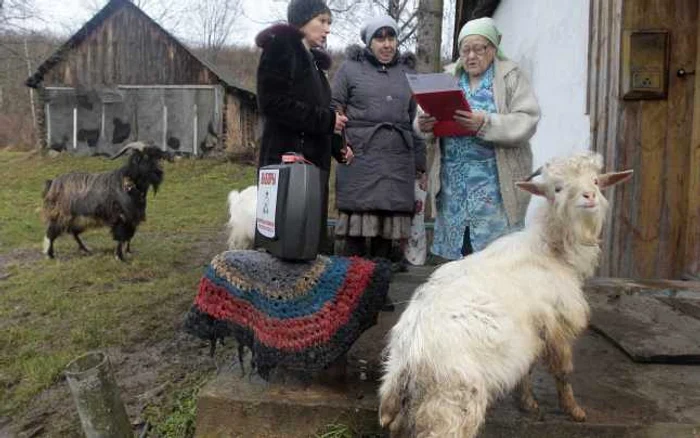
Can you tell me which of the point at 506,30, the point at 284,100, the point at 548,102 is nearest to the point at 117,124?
the point at 506,30

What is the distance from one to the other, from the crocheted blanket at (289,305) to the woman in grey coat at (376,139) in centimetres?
92

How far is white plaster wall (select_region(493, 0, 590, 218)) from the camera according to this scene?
17.6 ft

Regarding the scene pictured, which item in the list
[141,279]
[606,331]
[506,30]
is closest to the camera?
[606,331]

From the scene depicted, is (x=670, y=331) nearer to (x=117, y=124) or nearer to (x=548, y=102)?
(x=548, y=102)

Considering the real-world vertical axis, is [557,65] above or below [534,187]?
above

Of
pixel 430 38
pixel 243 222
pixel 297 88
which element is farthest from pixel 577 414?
pixel 430 38

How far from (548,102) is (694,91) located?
243 centimetres

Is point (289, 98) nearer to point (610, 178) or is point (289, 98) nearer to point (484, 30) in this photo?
point (484, 30)

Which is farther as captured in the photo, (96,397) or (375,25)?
(375,25)

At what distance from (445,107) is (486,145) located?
1.37 ft

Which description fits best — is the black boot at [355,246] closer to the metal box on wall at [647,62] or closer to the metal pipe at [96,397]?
the metal pipe at [96,397]

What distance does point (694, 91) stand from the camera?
13.6ft

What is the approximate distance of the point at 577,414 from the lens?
248cm

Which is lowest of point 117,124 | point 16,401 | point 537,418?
point 16,401
